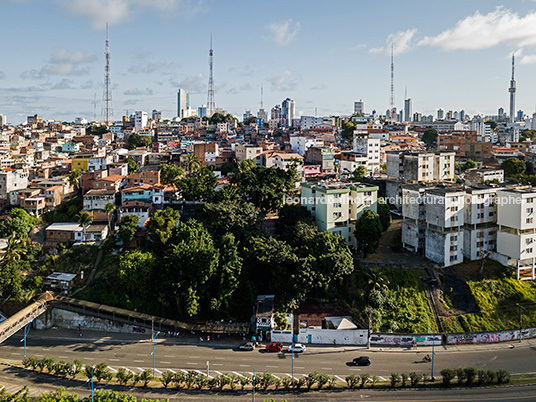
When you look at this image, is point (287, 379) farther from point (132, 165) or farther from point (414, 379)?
point (132, 165)

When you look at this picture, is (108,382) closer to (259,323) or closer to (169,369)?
(169,369)

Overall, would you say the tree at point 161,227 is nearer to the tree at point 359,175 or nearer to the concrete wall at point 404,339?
the concrete wall at point 404,339

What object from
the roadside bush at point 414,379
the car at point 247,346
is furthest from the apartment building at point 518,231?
the car at point 247,346

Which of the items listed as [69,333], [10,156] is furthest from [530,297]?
[10,156]

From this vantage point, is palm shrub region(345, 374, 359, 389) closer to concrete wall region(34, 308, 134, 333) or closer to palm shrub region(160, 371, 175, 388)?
palm shrub region(160, 371, 175, 388)

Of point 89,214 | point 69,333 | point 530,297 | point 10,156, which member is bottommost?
point 69,333
